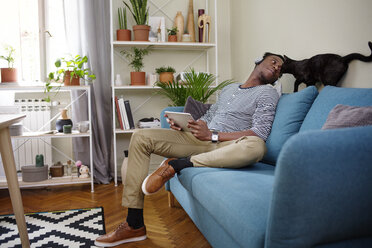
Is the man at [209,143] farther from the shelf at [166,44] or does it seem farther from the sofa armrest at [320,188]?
the shelf at [166,44]

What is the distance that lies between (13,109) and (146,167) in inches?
61.0

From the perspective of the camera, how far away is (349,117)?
53.0 inches

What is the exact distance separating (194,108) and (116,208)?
927 millimetres

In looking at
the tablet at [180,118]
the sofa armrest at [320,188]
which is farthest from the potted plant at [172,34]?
the sofa armrest at [320,188]

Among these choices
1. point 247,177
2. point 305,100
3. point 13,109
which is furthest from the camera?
point 13,109

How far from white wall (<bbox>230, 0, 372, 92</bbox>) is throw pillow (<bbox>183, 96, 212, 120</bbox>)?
27.2 inches

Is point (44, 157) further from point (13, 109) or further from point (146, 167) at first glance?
point (146, 167)

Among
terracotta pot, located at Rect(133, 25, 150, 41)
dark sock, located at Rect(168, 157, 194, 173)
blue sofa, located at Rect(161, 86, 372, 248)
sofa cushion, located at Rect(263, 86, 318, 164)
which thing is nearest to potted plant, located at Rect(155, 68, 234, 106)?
terracotta pot, located at Rect(133, 25, 150, 41)

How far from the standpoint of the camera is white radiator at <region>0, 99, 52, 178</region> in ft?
10.6

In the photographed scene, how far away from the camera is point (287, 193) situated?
3.06 feet

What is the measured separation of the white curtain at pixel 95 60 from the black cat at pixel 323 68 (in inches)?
70.3

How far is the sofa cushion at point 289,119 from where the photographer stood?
1901mm

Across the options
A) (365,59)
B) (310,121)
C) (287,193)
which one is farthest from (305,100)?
(287,193)

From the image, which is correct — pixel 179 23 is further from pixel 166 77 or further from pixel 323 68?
pixel 323 68
